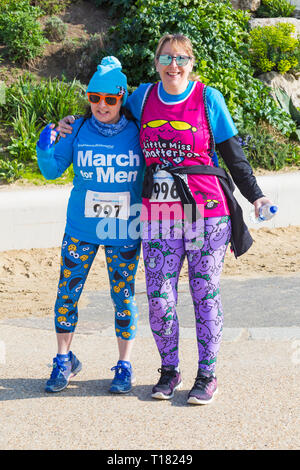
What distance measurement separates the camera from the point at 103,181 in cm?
360

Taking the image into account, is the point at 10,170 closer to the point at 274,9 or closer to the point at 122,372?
the point at 122,372

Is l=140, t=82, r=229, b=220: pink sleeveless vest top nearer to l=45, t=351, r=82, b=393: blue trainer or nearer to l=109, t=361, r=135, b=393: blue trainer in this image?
l=109, t=361, r=135, b=393: blue trainer

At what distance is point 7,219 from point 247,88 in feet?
13.6

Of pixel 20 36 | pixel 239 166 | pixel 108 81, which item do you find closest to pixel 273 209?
pixel 239 166

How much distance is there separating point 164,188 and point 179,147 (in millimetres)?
217

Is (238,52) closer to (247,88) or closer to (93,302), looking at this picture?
(247,88)

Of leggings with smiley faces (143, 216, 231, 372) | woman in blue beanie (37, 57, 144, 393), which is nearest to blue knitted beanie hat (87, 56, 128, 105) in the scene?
woman in blue beanie (37, 57, 144, 393)

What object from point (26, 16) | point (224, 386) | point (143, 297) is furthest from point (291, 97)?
point (224, 386)

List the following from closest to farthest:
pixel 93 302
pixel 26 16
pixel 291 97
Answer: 1. pixel 93 302
2. pixel 26 16
3. pixel 291 97

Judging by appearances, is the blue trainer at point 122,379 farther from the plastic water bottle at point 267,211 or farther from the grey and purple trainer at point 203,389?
the plastic water bottle at point 267,211

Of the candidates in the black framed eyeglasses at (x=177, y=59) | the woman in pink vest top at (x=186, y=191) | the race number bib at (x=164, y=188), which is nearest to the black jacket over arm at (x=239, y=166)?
the woman in pink vest top at (x=186, y=191)

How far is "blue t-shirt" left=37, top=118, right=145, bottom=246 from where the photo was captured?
3580 millimetres

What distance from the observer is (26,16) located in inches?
352

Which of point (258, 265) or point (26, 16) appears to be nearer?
point (258, 265)
